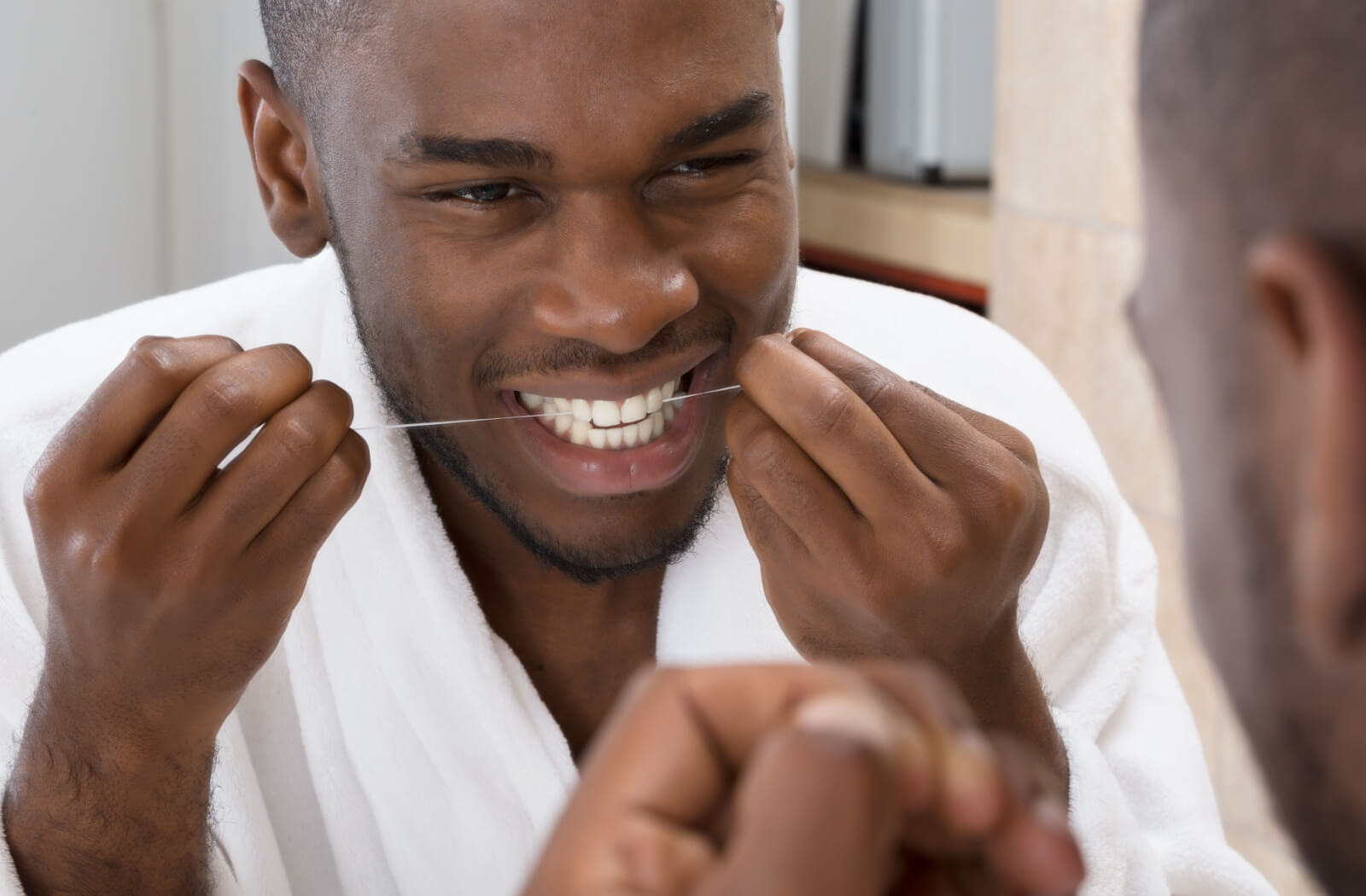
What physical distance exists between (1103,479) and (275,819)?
0.69m

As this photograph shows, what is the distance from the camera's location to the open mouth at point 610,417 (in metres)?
1.00

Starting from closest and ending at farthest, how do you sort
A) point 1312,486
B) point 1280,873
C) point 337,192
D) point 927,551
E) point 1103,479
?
point 1312,486 < point 927,551 < point 337,192 < point 1103,479 < point 1280,873

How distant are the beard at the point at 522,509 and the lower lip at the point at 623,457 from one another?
0.02m

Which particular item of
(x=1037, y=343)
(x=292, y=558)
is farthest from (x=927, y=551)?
(x=1037, y=343)

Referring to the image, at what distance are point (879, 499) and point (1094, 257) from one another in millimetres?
1133

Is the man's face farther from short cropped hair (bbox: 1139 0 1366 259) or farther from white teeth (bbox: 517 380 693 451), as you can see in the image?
short cropped hair (bbox: 1139 0 1366 259)

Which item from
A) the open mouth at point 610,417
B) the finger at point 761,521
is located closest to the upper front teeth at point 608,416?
the open mouth at point 610,417

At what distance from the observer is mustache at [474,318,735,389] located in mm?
945

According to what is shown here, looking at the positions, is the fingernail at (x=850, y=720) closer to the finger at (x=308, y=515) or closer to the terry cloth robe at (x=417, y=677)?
the finger at (x=308, y=515)

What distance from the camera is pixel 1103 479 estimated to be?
1.23 meters

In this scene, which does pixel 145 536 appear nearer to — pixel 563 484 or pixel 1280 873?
pixel 563 484

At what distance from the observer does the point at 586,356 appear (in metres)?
0.94

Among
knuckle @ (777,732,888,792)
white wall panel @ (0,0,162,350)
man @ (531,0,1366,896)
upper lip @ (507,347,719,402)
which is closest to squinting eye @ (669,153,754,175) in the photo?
upper lip @ (507,347,719,402)

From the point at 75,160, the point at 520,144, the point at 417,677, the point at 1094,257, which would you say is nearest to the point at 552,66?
the point at 520,144
